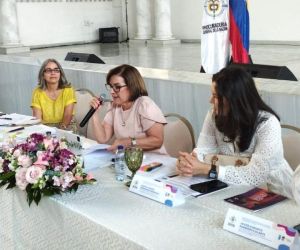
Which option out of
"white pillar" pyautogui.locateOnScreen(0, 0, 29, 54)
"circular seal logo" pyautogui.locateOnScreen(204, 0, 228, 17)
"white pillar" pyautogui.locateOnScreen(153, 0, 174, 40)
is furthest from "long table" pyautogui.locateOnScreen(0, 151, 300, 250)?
"white pillar" pyautogui.locateOnScreen(153, 0, 174, 40)

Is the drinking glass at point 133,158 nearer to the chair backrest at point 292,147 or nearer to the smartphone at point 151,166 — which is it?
the smartphone at point 151,166

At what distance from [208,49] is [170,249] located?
4.23 meters

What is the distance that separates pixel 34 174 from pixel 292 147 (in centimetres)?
137

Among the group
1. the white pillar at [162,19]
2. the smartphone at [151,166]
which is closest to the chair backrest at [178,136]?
the smartphone at [151,166]

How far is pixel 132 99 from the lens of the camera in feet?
10.5

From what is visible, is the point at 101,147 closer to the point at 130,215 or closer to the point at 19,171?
the point at 19,171

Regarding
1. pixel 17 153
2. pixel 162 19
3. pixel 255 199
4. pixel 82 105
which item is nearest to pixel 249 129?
pixel 255 199

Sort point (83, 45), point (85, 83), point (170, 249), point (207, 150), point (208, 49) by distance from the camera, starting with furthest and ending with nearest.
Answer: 1. point (83, 45)
2. point (208, 49)
3. point (85, 83)
4. point (207, 150)
5. point (170, 249)

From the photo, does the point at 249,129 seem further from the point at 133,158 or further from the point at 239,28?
the point at 239,28

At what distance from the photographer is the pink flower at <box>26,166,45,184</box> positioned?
1982 millimetres

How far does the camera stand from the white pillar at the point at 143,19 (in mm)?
15008

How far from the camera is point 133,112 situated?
3.18 meters

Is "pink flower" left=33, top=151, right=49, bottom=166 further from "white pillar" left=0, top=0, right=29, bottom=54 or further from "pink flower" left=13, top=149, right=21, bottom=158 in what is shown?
"white pillar" left=0, top=0, right=29, bottom=54

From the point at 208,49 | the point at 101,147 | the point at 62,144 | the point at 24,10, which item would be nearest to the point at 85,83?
the point at 208,49
